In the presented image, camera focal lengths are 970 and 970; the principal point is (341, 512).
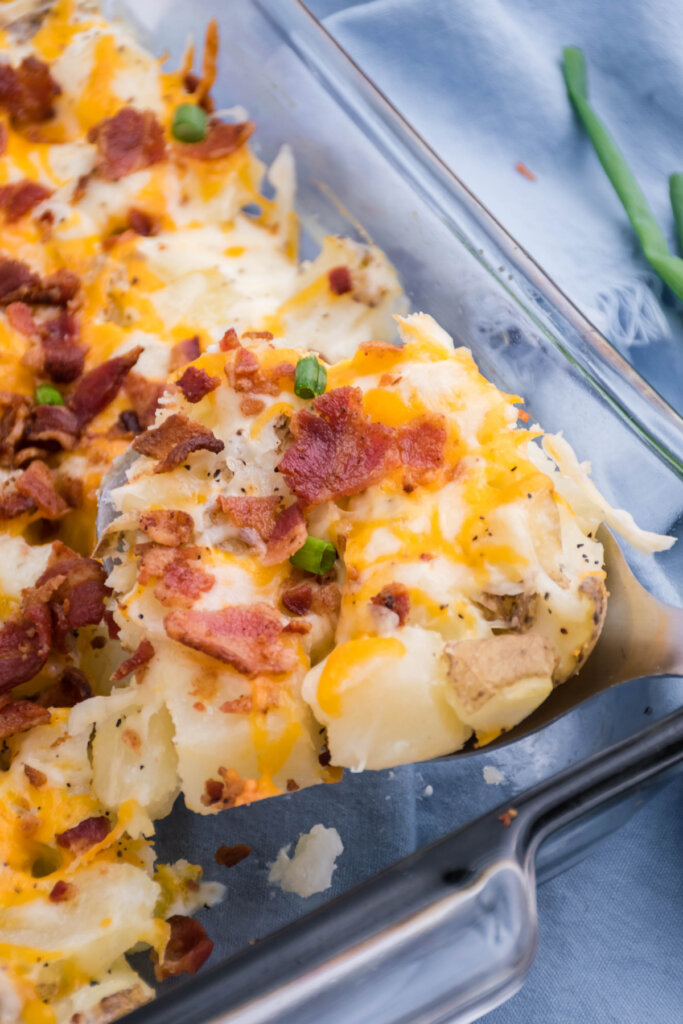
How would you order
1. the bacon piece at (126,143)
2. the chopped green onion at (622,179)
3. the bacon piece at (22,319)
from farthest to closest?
the chopped green onion at (622,179)
the bacon piece at (126,143)
the bacon piece at (22,319)

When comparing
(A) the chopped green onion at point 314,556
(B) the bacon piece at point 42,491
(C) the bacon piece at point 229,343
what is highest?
(C) the bacon piece at point 229,343

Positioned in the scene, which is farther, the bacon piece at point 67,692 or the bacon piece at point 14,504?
the bacon piece at point 14,504

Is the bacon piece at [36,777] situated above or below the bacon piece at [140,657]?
below

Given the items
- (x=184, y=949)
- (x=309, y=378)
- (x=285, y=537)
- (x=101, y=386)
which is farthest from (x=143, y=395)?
(x=184, y=949)

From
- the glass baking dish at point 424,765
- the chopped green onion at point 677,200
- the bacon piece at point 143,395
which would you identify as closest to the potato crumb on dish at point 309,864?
the glass baking dish at point 424,765

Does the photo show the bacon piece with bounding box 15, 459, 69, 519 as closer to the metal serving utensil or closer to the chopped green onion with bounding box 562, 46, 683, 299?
the metal serving utensil

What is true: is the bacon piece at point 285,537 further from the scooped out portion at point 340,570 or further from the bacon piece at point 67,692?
the bacon piece at point 67,692

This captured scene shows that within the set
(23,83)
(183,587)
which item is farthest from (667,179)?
(183,587)
